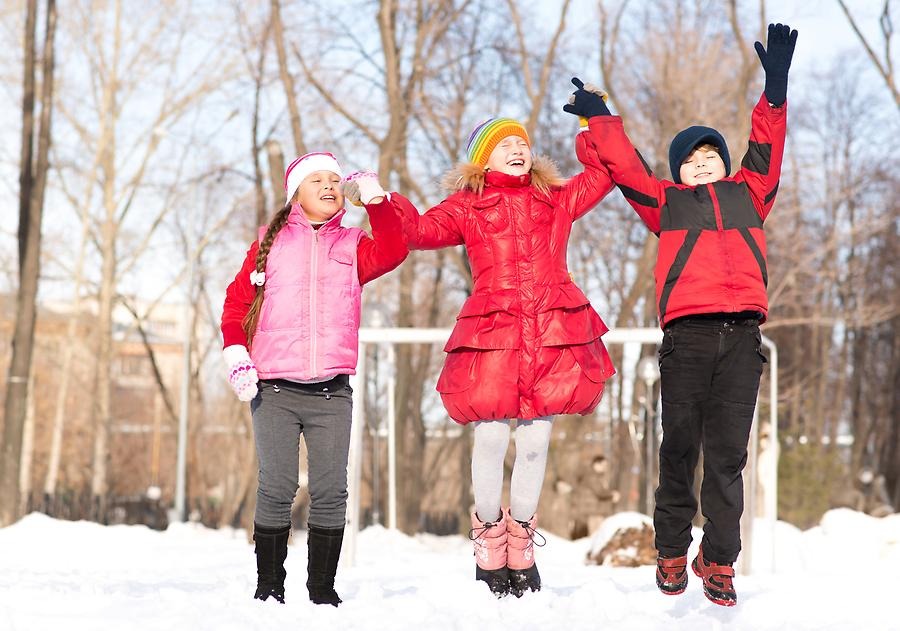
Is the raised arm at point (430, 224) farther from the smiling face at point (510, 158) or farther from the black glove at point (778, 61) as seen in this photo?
the black glove at point (778, 61)

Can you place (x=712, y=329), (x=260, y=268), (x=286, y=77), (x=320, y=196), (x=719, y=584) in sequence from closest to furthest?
(x=719, y=584) < (x=712, y=329) < (x=260, y=268) < (x=320, y=196) < (x=286, y=77)

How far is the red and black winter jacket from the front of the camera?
3.62 m

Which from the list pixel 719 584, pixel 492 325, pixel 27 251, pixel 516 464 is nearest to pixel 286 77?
pixel 27 251

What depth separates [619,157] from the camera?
3824 millimetres

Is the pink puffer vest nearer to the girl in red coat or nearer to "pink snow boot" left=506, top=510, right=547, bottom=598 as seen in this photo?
the girl in red coat

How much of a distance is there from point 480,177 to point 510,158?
5.6 inches

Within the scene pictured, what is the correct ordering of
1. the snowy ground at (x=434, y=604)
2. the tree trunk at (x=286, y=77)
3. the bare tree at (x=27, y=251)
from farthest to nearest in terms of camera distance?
the tree trunk at (x=286, y=77)
the bare tree at (x=27, y=251)
the snowy ground at (x=434, y=604)

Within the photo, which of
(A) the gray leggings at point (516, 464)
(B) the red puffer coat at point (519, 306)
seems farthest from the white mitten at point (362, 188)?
(A) the gray leggings at point (516, 464)

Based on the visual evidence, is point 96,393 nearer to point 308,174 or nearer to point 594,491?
point 594,491

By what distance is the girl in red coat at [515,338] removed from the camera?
12.5ft

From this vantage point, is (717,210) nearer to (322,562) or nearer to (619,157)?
(619,157)

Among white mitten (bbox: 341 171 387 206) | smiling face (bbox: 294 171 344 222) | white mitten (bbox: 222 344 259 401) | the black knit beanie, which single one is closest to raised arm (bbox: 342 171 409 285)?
white mitten (bbox: 341 171 387 206)

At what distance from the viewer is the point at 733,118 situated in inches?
665

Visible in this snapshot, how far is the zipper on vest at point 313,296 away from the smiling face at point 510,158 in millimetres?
768
